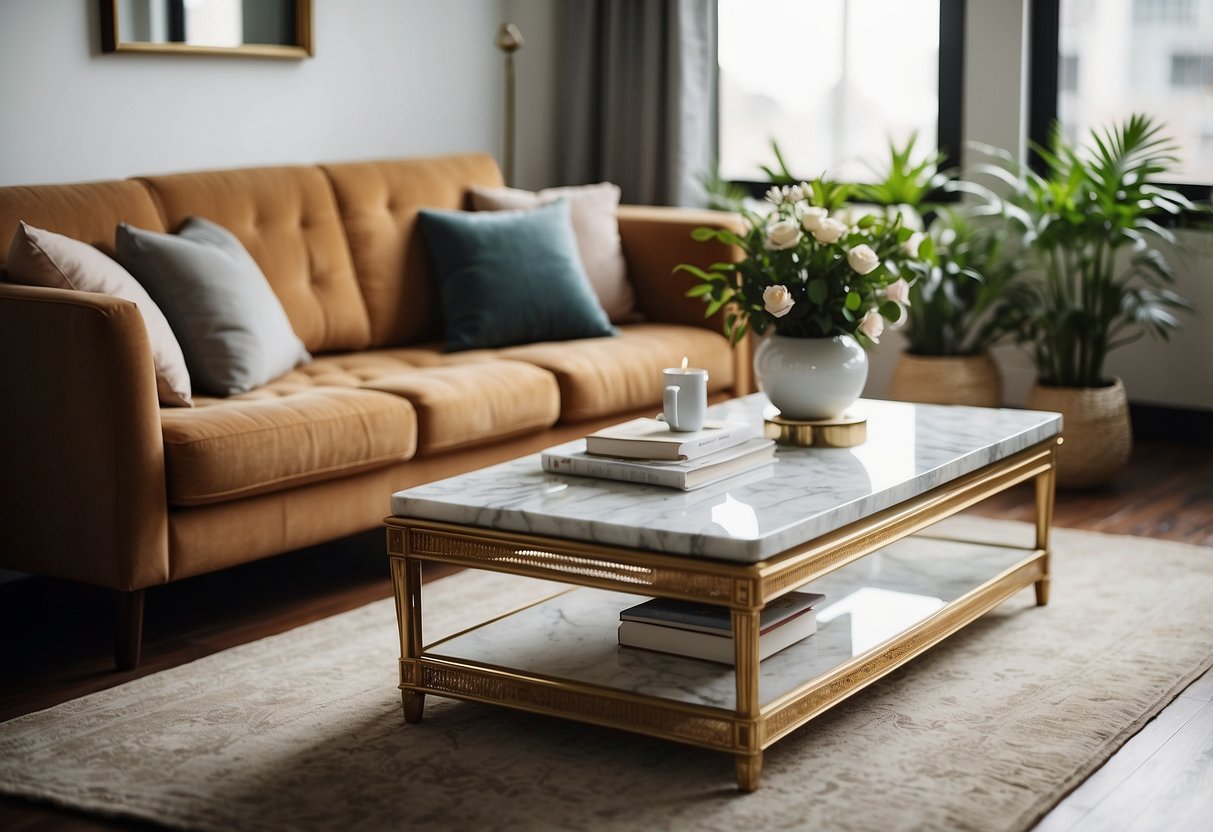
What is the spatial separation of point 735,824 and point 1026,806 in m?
0.45

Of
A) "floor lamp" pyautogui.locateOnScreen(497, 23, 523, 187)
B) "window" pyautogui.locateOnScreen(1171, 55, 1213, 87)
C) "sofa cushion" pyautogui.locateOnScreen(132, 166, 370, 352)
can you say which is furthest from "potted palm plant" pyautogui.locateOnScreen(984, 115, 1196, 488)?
"sofa cushion" pyautogui.locateOnScreen(132, 166, 370, 352)

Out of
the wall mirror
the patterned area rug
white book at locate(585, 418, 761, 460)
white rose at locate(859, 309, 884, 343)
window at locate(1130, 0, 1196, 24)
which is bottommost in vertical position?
the patterned area rug

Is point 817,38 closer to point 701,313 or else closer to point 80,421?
point 701,313

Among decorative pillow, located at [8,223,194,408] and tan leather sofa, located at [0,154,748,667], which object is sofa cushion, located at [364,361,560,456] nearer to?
tan leather sofa, located at [0,154,748,667]

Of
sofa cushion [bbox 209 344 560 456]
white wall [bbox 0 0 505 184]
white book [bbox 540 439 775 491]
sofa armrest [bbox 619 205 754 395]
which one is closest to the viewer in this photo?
white book [bbox 540 439 775 491]

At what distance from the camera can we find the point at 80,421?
3049mm

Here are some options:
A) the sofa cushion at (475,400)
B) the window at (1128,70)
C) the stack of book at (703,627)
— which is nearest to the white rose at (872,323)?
the stack of book at (703,627)

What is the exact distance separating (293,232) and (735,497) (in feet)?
6.42

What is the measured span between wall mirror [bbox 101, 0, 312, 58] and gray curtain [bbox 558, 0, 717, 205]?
131 cm

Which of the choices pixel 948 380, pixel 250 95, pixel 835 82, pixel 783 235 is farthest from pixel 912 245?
pixel 835 82

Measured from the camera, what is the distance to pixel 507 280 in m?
4.28

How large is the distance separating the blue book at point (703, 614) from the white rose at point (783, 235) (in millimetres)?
715

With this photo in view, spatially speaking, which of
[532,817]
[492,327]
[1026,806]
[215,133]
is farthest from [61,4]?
[1026,806]

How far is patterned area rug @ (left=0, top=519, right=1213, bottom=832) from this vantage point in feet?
7.72
